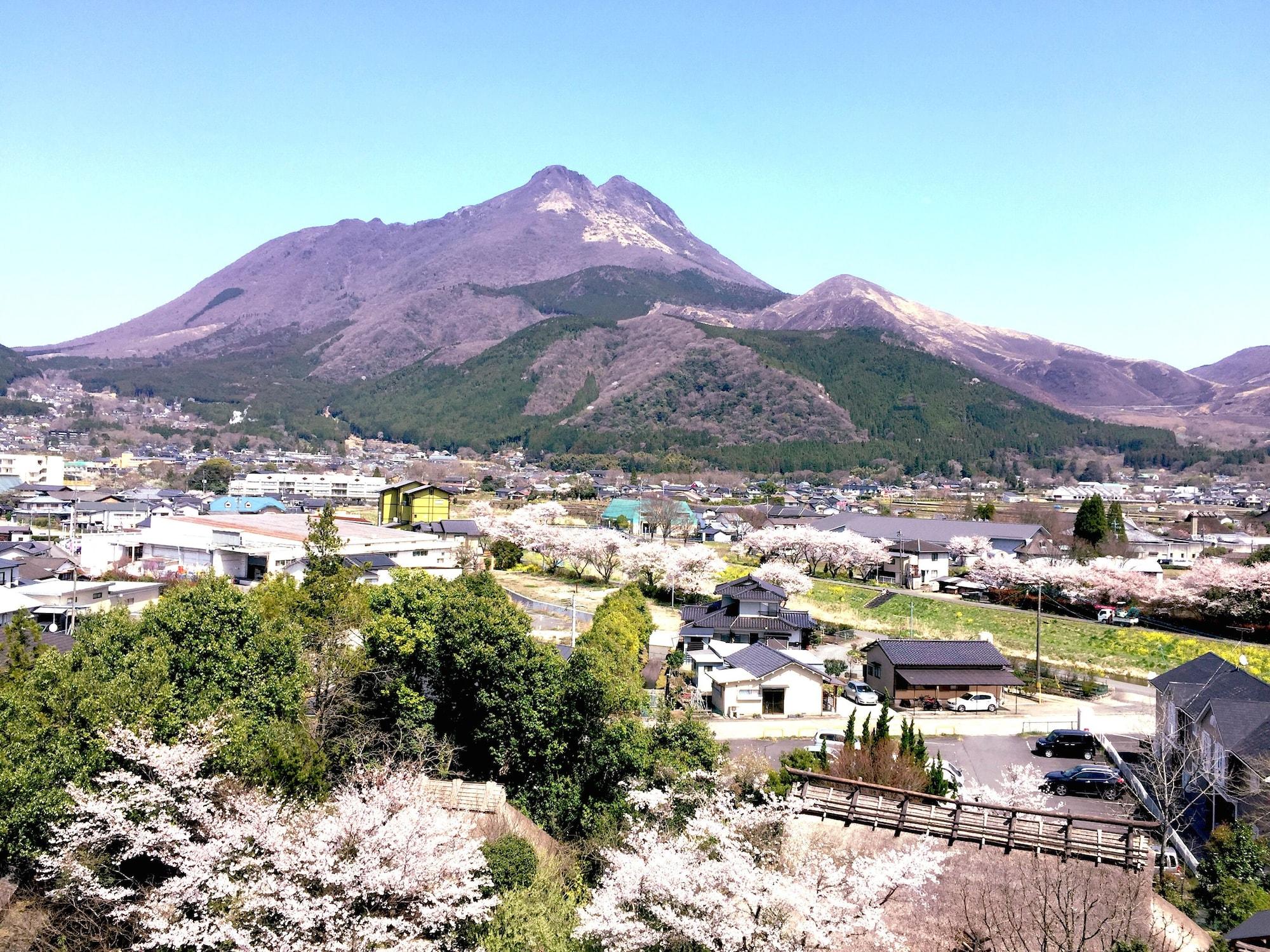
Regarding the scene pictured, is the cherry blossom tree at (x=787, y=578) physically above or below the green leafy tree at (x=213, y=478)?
below

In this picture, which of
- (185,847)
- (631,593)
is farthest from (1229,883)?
(631,593)

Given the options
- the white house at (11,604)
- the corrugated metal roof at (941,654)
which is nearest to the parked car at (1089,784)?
the corrugated metal roof at (941,654)

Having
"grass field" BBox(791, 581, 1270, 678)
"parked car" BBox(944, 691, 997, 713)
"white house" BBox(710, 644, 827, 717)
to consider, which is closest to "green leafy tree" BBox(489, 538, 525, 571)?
"grass field" BBox(791, 581, 1270, 678)

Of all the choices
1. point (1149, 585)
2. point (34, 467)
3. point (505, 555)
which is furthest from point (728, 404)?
point (1149, 585)

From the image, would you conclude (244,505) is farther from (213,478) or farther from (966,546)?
(966,546)

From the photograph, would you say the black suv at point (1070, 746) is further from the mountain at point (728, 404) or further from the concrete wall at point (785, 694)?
the mountain at point (728, 404)
